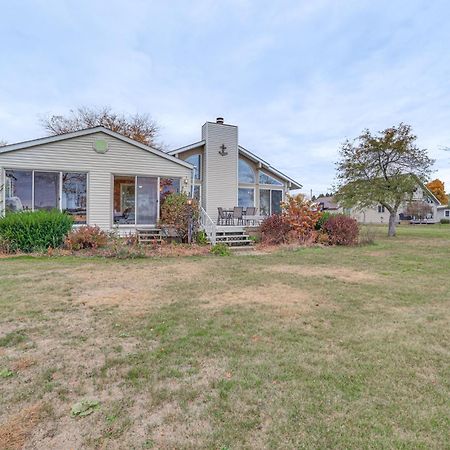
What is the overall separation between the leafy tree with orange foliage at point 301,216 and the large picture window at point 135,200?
5488 millimetres

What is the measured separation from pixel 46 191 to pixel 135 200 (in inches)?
123

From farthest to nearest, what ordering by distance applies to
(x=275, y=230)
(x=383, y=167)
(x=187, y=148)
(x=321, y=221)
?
(x=383, y=167) < (x=187, y=148) < (x=321, y=221) < (x=275, y=230)

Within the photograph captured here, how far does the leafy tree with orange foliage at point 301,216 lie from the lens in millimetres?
13102

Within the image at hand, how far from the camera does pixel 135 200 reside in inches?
500

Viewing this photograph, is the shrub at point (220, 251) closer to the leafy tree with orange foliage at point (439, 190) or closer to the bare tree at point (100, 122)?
the bare tree at point (100, 122)

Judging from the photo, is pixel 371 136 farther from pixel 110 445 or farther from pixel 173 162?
pixel 110 445

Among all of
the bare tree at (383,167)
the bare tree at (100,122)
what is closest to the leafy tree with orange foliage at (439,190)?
the bare tree at (383,167)

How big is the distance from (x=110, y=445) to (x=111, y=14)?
43.2 feet

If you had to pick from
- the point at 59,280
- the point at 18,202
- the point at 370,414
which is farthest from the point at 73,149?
the point at 370,414

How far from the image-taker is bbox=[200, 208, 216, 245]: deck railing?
11.9 m

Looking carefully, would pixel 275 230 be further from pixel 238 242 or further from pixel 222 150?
pixel 222 150

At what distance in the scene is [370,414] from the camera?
2225 mm

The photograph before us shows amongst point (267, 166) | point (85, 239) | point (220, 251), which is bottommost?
point (220, 251)

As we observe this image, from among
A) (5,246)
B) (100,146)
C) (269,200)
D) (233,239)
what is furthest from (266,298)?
(269,200)
